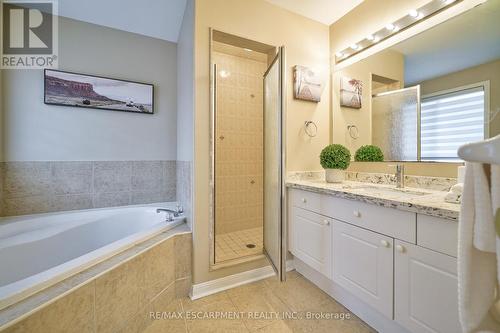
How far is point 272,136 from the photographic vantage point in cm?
174

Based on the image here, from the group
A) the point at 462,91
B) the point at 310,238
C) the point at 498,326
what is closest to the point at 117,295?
the point at 310,238

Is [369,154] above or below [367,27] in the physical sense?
below

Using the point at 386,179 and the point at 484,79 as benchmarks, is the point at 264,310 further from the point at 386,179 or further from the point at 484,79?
the point at 484,79

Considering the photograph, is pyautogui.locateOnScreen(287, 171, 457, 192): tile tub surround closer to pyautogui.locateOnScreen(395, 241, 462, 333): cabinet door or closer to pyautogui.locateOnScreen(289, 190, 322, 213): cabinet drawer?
pyautogui.locateOnScreen(289, 190, 322, 213): cabinet drawer

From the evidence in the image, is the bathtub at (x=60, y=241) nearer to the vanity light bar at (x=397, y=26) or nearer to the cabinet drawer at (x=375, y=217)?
the cabinet drawer at (x=375, y=217)

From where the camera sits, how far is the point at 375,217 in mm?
1176

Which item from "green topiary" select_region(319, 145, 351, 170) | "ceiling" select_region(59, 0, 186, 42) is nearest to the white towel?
"green topiary" select_region(319, 145, 351, 170)

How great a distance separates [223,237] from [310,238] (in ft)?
4.83

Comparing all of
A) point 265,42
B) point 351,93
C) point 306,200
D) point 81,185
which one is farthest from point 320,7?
point 81,185

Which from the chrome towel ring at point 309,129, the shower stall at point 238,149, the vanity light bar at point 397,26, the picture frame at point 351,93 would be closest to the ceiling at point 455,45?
the vanity light bar at point 397,26

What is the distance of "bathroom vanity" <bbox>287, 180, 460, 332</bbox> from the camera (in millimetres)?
904

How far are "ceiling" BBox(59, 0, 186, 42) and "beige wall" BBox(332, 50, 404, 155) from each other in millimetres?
1782

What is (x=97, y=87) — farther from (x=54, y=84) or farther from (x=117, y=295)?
(x=117, y=295)

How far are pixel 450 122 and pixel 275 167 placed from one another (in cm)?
125
